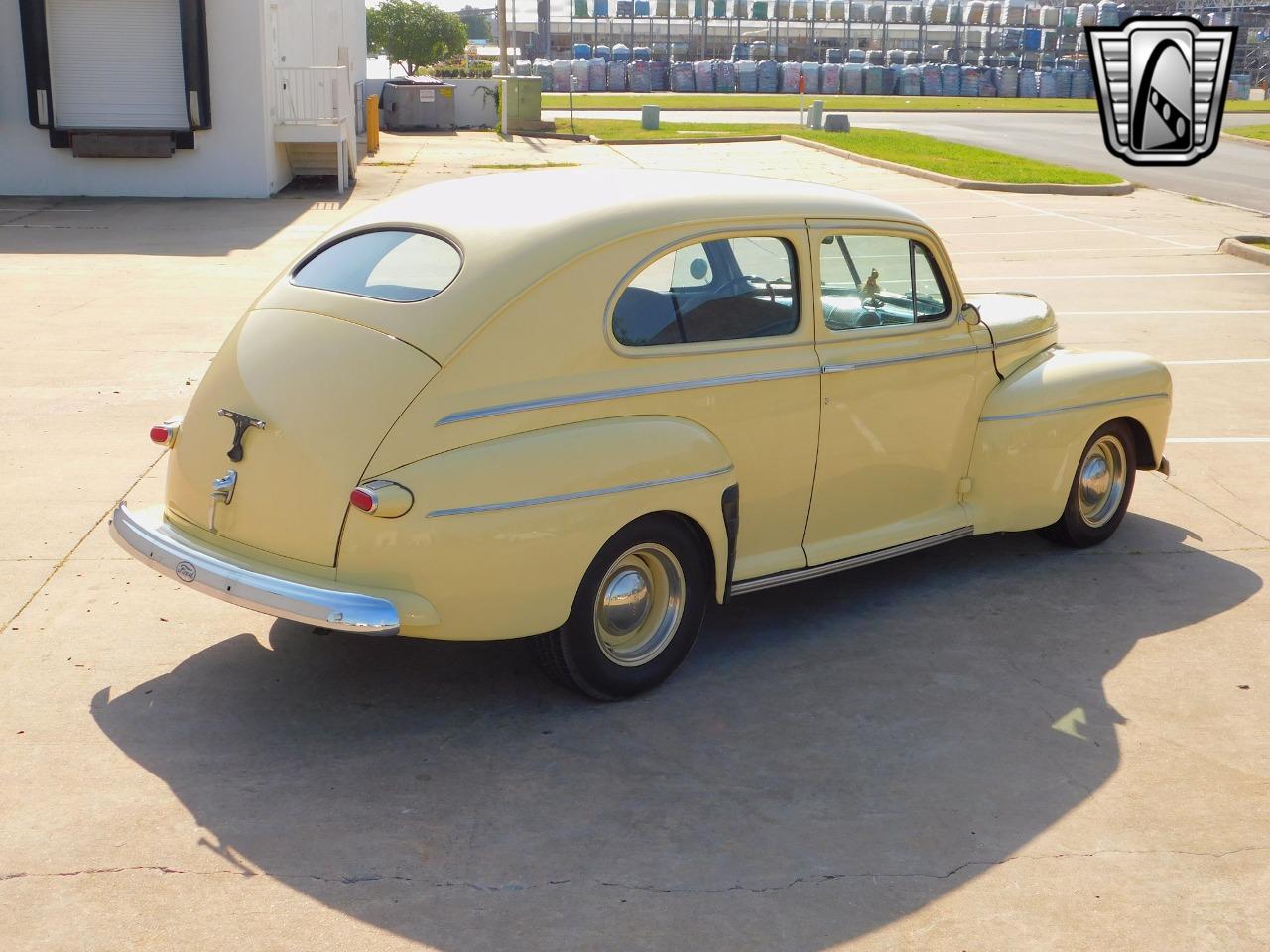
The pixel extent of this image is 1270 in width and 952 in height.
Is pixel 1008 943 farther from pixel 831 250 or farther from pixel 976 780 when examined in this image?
pixel 831 250

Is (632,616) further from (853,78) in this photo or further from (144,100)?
(853,78)

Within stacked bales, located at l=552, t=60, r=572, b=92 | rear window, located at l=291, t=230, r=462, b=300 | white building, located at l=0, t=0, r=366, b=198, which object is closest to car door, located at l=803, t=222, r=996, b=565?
rear window, located at l=291, t=230, r=462, b=300

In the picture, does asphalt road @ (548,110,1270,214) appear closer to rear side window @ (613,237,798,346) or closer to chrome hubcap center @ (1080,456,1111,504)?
chrome hubcap center @ (1080,456,1111,504)

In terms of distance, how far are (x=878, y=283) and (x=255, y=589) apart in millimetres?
2903

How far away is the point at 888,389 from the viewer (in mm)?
5582

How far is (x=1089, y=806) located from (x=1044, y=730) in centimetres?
52

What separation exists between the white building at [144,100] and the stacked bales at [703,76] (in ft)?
175

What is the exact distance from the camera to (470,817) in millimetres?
4121

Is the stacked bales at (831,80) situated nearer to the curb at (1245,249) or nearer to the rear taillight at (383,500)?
the curb at (1245,249)

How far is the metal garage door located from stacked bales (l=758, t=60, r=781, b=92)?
5566cm

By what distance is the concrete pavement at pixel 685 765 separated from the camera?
369 centimetres

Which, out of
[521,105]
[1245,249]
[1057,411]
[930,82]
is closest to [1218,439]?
[1057,411]

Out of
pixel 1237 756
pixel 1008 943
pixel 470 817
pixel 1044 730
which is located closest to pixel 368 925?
pixel 470 817

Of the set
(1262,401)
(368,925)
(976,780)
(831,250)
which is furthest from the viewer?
(1262,401)
